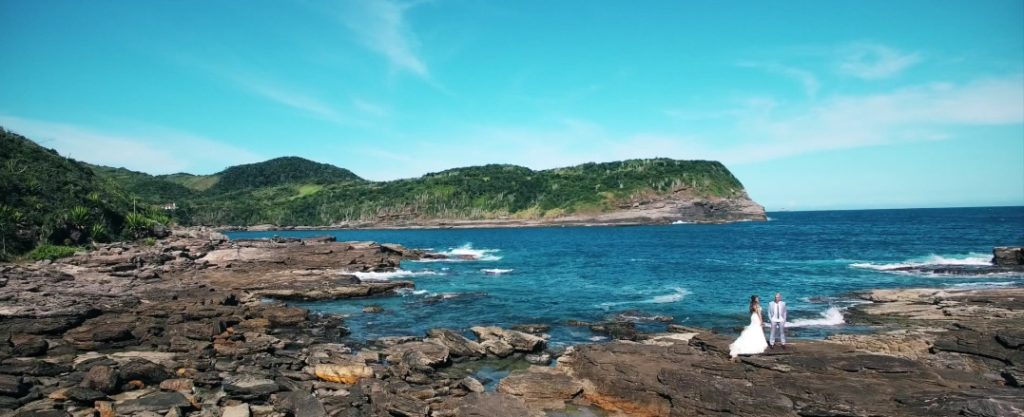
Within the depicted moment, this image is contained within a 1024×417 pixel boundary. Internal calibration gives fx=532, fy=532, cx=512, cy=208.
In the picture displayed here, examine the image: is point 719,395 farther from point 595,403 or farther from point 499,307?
point 499,307

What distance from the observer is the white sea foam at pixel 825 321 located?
1056 inches

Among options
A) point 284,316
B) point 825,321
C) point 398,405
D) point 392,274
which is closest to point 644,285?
point 825,321

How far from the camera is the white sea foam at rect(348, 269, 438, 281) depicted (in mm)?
48481

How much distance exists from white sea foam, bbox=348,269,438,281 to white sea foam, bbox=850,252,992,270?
43169 mm

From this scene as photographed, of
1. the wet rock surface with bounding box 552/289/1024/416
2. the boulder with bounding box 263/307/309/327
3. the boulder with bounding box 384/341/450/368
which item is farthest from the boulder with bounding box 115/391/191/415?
the boulder with bounding box 263/307/309/327

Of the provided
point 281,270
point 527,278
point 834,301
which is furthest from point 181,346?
point 834,301

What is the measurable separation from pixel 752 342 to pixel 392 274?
132 feet

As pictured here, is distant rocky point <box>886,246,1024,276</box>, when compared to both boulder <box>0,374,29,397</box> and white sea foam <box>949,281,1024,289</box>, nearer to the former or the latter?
white sea foam <box>949,281,1024,289</box>

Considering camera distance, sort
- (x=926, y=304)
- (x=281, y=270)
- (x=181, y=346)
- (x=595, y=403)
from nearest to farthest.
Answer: (x=595, y=403), (x=181, y=346), (x=926, y=304), (x=281, y=270)

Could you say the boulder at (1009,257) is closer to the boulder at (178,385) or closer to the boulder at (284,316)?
the boulder at (284,316)

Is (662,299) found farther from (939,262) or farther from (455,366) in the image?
(939,262)

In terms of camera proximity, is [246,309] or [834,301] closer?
[246,309]

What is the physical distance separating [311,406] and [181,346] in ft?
32.7

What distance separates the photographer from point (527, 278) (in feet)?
163
